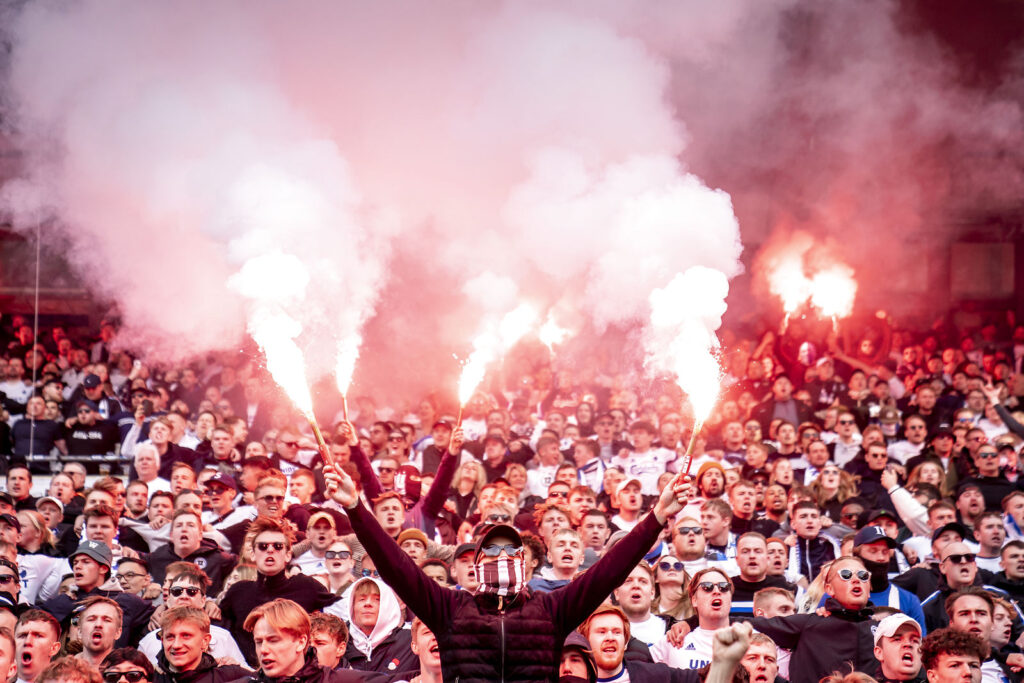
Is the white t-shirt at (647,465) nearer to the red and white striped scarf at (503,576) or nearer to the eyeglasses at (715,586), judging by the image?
Answer: the eyeglasses at (715,586)

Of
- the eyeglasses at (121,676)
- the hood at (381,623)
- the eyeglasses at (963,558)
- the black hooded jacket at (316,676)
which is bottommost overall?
the black hooded jacket at (316,676)

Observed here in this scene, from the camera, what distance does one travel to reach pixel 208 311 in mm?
12844

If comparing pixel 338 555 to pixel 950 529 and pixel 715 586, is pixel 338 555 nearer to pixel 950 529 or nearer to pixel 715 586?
pixel 715 586

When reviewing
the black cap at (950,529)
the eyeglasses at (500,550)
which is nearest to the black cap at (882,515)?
the black cap at (950,529)

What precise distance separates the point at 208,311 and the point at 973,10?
34.0 ft

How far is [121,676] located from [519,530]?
10.1 ft

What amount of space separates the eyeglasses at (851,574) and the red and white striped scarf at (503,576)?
2903 millimetres

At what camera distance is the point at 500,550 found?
384 centimetres

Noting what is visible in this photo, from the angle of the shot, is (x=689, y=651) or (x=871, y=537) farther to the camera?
(x=871, y=537)

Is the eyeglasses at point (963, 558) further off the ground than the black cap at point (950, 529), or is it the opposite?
the black cap at point (950, 529)

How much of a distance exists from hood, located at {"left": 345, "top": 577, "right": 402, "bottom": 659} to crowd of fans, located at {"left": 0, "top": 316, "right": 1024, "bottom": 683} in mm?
18

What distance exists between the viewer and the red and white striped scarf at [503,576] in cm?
381

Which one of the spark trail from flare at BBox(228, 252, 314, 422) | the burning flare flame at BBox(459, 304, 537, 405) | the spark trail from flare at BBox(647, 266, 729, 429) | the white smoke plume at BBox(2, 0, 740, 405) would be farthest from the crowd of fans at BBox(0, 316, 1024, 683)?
the white smoke plume at BBox(2, 0, 740, 405)

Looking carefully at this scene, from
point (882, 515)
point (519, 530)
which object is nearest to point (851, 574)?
point (882, 515)
